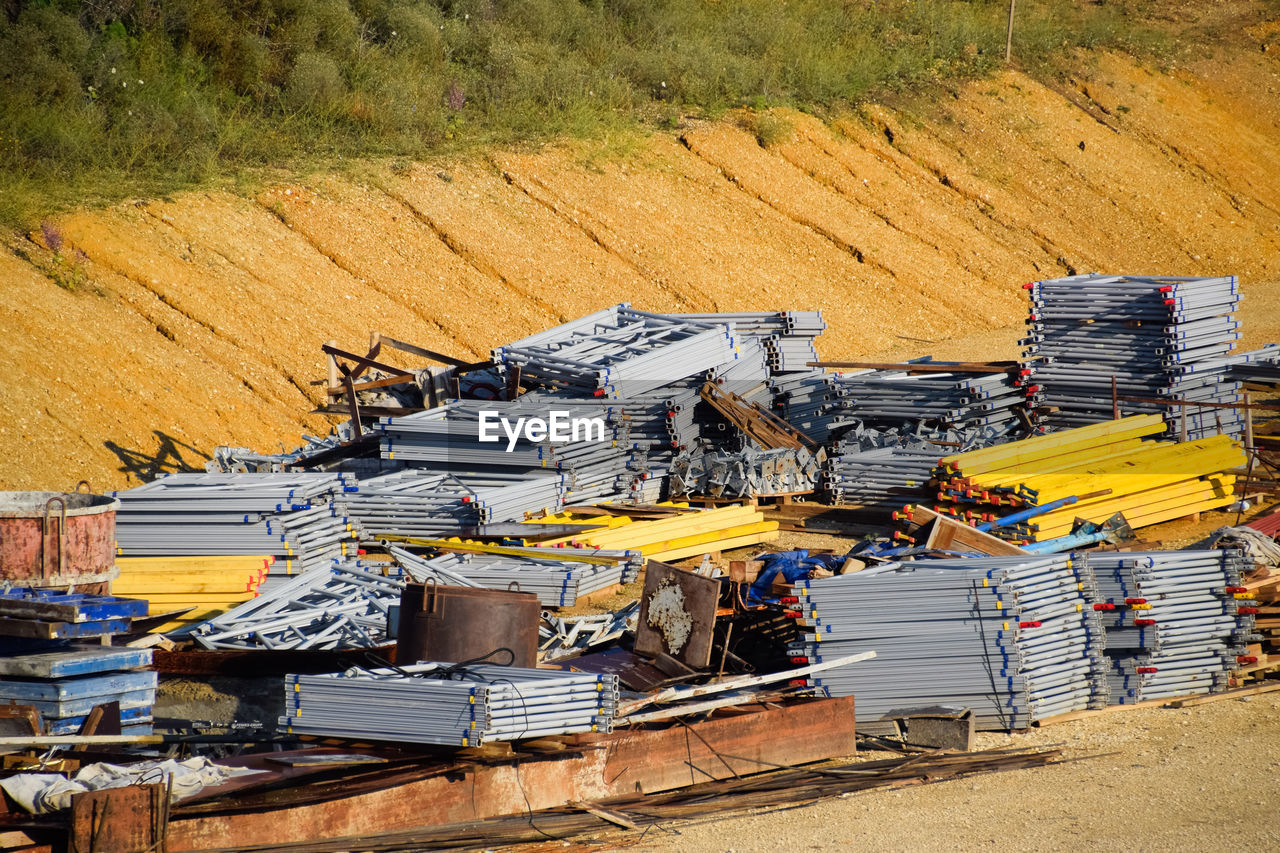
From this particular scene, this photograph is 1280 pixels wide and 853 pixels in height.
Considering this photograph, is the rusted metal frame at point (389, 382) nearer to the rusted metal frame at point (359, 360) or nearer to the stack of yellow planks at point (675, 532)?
the rusted metal frame at point (359, 360)

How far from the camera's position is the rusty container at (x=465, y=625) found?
30.7 ft

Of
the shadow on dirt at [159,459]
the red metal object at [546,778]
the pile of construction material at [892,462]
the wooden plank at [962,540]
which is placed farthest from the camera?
the shadow on dirt at [159,459]

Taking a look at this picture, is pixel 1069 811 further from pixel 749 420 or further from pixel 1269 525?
pixel 749 420

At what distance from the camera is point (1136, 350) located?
53.8 feet

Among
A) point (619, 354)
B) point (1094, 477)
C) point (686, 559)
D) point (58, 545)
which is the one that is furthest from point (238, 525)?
point (1094, 477)

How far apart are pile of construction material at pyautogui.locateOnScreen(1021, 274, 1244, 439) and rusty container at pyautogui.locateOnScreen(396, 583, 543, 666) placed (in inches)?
376

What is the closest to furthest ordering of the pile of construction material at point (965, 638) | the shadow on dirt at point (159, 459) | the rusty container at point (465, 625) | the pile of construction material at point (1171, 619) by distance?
the rusty container at point (465, 625)
the pile of construction material at point (965, 638)
the pile of construction material at point (1171, 619)
the shadow on dirt at point (159, 459)

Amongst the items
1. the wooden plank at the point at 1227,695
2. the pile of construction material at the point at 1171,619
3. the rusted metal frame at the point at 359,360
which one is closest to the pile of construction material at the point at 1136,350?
the pile of construction material at the point at 1171,619

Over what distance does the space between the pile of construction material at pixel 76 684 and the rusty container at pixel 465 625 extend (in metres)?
1.79

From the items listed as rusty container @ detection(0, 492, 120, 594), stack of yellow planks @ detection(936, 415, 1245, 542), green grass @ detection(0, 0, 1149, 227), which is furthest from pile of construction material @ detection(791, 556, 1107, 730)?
green grass @ detection(0, 0, 1149, 227)

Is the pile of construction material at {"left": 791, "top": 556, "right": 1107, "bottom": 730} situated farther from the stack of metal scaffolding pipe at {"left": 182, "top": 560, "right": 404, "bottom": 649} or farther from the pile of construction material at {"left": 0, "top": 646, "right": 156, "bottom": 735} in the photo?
the pile of construction material at {"left": 0, "top": 646, "right": 156, "bottom": 735}

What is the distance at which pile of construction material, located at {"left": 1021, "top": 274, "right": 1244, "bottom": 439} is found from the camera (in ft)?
53.1

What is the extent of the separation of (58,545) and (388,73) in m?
19.8

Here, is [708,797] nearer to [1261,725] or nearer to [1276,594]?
[1261,725]
